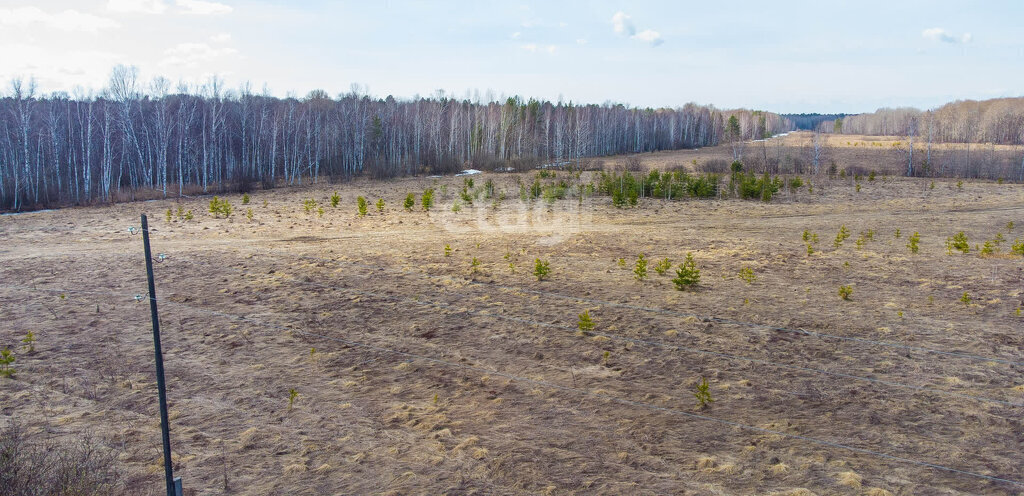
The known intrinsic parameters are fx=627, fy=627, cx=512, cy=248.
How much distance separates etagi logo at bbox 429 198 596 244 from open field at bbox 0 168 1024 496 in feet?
9.20

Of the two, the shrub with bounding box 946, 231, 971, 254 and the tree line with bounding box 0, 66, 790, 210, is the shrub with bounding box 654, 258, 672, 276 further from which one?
the tree line with bounding box 0, 66, 790, 210

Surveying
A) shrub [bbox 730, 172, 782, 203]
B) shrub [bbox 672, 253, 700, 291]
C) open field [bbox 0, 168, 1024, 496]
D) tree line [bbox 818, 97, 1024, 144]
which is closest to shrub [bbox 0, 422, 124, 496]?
open field [bbox 0, 168, 1024, 496]

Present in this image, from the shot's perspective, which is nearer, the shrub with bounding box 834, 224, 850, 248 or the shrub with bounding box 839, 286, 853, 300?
the shrub with bounding box 839, 286, 853, 300

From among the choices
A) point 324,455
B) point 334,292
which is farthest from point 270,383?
point 334,292

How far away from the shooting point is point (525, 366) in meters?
9.70

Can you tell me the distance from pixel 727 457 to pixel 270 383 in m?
6.24

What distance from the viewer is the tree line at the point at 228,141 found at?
121 ft

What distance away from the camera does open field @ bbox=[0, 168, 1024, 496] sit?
22.5ft

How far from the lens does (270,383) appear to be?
29.6 feet

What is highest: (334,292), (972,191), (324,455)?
(972,191)

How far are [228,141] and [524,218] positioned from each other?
102ft

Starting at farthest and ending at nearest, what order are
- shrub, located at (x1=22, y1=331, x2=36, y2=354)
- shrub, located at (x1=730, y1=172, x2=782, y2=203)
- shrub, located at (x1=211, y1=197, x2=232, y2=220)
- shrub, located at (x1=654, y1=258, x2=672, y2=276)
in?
shrub, located at (x1=730, y1=172, x2=782, y2=203) → shrub, located at (x1=211, y1=197, x2=232, y2=220) → shrub, located at (x1=654, y1=258, x2=672, y2=276) → shrub, located at (x1=22, y1=331, x2=36, y2=354)

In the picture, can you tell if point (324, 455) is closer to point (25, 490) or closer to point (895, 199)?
point (25, 490)

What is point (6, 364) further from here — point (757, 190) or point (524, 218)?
point (757, 190)
